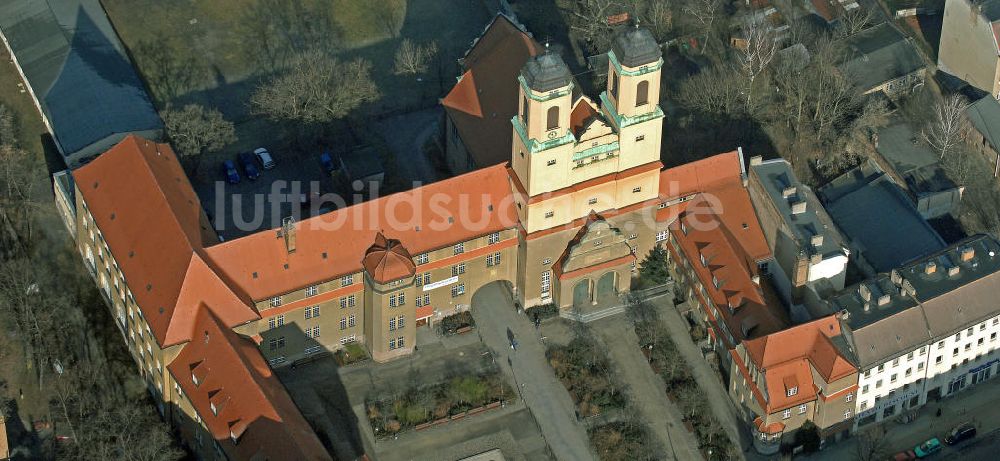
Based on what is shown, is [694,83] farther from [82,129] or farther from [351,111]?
[82,129]

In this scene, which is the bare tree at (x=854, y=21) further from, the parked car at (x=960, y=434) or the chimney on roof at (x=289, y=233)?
→ the chimney on roof at (x=289, y=233)

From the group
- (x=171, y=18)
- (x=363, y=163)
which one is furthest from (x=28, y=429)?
(x=171, y=18)

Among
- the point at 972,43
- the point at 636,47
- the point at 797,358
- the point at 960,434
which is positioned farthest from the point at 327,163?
the point at 972,43

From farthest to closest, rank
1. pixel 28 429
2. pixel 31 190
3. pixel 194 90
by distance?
pixel 194 90 < pixel 31 190 < pixel 28 429

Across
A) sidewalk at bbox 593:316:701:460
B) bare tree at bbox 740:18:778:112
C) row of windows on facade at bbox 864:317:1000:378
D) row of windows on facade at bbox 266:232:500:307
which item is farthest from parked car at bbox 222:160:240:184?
row of windows on facade at bbox 864:317:1000:378

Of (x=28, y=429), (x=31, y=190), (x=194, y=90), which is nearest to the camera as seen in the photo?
(x=28, y=429)

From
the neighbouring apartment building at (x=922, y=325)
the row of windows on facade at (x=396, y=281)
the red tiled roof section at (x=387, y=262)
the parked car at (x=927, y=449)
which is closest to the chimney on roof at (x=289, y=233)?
the row of windows on facade at (x=396, y=281)

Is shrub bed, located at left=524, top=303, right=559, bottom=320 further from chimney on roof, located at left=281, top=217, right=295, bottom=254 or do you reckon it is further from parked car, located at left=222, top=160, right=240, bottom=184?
parked car, located at left=222, top=160, right=240, bottom=184

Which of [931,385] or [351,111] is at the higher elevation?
[351,111]
